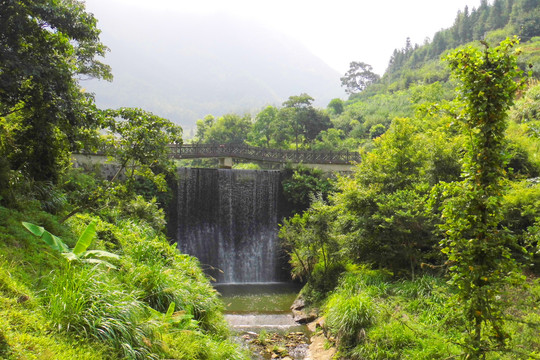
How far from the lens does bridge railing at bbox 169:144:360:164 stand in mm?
20672

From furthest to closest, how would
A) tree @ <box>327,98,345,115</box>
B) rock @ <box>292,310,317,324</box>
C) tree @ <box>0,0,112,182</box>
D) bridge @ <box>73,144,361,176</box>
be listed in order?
tree @ <box>327,98,345,115</box> < bridge @ <box>73,144,361,176</box> < rock @ <box>292,310,317,324</box> < tree @ <box>0,0,112,182</box>

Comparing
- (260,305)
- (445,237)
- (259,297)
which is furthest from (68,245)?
(259,297)

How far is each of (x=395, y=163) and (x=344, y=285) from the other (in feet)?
13.3

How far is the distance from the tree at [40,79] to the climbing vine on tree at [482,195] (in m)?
6.04

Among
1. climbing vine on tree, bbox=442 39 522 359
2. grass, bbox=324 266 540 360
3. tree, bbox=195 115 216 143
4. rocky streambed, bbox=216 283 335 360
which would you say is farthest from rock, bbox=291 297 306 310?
tree, bbox=195 115 216 143

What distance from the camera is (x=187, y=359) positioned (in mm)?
4621

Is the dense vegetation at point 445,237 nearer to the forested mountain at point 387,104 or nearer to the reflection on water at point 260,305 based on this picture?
the reflection on water at point 260,305

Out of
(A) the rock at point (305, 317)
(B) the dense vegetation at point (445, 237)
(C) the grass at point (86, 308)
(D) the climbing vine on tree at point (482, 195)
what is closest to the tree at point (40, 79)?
(C) the grass at point (86, 308)

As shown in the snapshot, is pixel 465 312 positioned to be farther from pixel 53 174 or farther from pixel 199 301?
pixel 53 174

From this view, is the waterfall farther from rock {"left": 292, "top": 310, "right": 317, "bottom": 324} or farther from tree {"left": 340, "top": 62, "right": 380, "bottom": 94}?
tree {"left": 340, "top": 62, "right": 380, "bottom": 94}

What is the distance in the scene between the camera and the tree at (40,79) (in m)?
5.94

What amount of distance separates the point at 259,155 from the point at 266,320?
38.9 feet

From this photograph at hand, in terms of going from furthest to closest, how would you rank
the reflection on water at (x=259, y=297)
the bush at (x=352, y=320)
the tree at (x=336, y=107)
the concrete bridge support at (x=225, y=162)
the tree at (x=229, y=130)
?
the tree at (x=336, y=107) → the tree at (x=229, y=130) → the concrete bridge support at (x=225, y=162) → the reflection on water at (x=259, y=297) → the bush at (x=352, y=320)

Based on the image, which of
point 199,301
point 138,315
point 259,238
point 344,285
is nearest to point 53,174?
point 199,301
